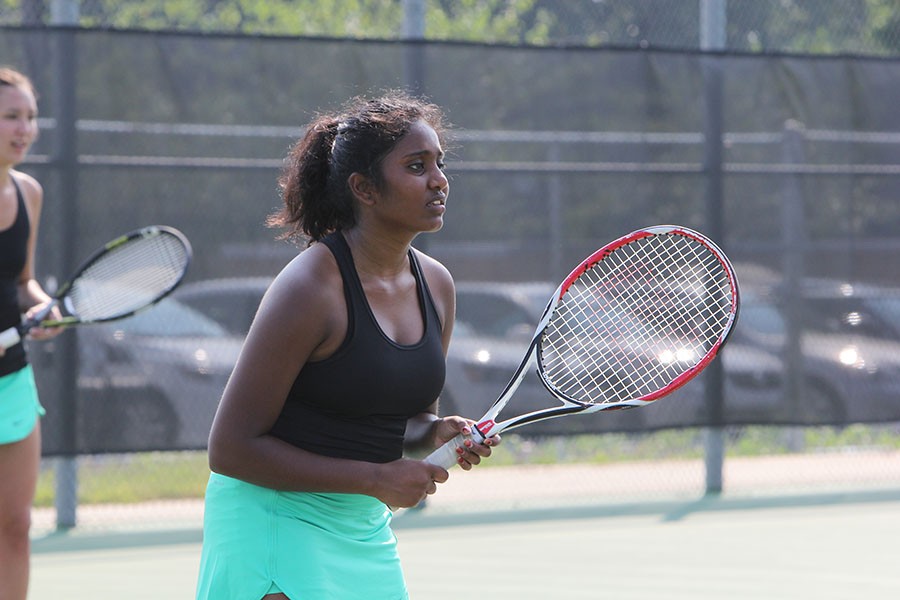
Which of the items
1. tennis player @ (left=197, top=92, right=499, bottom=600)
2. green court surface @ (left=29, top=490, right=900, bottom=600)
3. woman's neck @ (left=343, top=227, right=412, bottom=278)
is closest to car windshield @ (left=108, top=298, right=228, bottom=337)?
green court surface @ (left=29, top=490, right=900, bottom=600)

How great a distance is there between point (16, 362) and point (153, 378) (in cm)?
207

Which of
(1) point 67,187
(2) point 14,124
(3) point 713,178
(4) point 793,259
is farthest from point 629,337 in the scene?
A: (4) point 793,259

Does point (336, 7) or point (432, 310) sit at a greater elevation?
point (336, 7)

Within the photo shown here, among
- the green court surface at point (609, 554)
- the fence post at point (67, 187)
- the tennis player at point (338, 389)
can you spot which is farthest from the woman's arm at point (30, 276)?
the fence post at point (67, 187)

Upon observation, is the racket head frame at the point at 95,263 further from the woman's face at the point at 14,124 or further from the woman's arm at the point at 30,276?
the woman's face at the point at 14,124

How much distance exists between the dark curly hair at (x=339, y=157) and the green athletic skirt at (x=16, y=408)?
138 cm

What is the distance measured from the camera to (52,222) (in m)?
5.77

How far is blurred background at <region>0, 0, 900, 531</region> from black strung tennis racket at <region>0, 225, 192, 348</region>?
1.27 metres

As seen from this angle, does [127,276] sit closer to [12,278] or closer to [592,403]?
[12,278]

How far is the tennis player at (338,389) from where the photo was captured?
231 centimetres

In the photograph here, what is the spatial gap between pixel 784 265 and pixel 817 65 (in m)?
0.98

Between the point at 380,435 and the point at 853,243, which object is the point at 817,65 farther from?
the point at 380,435

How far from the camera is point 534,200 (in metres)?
6.31

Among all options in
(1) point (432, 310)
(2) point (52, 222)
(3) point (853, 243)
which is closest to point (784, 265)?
(3) point (853, 243)
